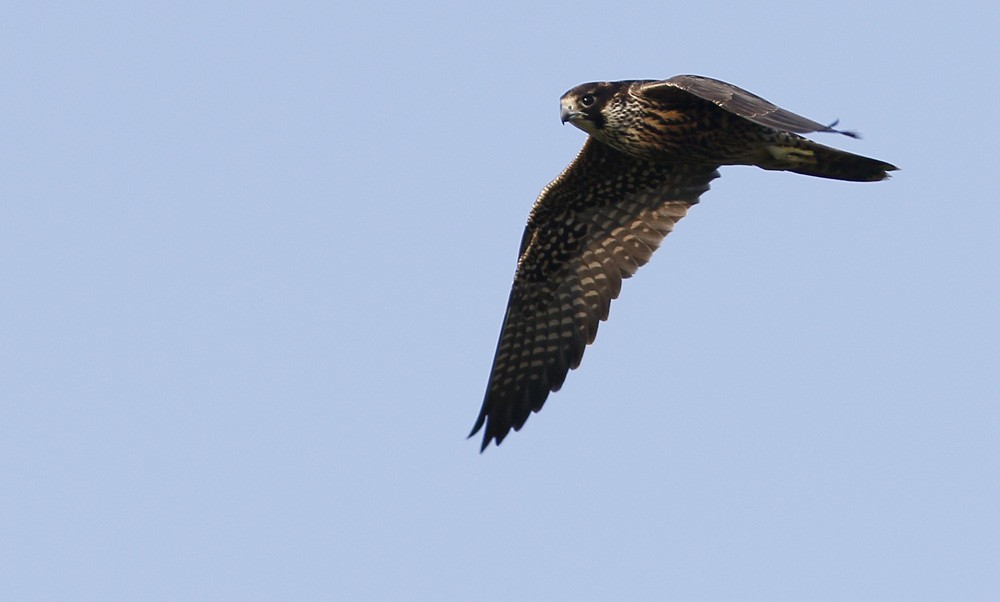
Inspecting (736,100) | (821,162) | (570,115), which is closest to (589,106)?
(570,115)

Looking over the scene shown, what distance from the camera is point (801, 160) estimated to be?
466 inches

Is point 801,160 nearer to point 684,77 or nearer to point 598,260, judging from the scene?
point 684,77

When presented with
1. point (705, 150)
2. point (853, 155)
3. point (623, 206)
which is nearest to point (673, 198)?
point (623, 206)

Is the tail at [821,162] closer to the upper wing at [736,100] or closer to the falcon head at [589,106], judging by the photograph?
the upper wing at [736,100]

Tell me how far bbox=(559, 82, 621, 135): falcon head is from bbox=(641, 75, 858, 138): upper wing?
1.16ft

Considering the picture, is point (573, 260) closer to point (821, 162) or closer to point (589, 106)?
point (589, 106)

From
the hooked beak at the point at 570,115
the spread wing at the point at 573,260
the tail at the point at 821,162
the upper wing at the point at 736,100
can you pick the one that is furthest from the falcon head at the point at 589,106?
the tail at the point at 821,162

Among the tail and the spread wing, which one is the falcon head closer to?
the spread wing

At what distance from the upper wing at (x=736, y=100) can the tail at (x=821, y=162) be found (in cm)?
60

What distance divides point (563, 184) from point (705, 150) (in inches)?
65.8

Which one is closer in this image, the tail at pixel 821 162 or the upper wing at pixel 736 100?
the upper wing at pixel 736 100

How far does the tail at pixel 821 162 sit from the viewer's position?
11.7 m

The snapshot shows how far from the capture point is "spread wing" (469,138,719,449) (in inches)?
525

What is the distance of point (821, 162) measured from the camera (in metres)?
11.8
